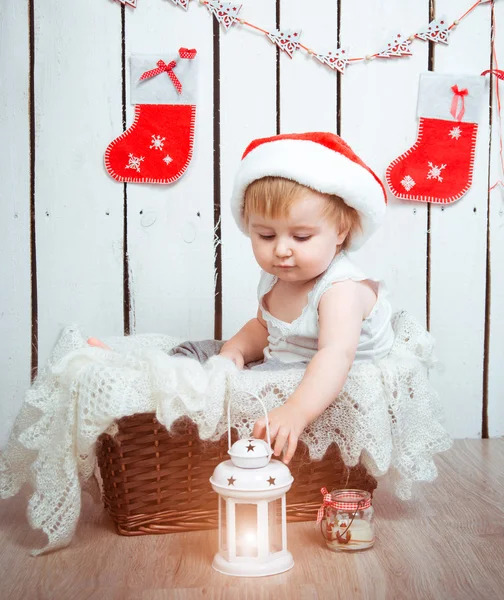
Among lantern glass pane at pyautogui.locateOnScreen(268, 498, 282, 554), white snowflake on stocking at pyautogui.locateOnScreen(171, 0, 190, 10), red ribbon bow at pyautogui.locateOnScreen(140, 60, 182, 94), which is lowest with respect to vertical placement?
lantern glass pane at pyautogui.locateOnScreen(268, 498, 282, 554)

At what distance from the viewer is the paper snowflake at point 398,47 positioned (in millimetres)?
1848

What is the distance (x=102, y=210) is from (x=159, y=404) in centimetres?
79

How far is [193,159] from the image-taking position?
184 centimetres

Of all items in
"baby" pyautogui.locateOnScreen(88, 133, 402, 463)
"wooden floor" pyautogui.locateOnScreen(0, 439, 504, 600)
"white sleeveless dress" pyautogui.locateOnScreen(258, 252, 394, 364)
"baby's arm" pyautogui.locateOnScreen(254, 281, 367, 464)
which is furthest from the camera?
"white sleeveless dress" pyautogui.locateOnScreen(258, 252, 394, 364)

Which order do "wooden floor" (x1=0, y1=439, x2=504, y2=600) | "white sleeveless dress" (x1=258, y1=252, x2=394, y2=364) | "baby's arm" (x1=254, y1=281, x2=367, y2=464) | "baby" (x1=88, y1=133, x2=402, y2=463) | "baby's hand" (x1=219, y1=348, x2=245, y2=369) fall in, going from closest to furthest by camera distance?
"wooden floor" (x1=0, y1=439, x2=504, y2=600), "baby's arm" (x1=254, y1=281, x2=367, y2=464), "baby" (x1=88, y1=133, x2=402, y2=463), "white sleeveless dress" (x1=258, y1=252, x2=394, y2=364), "baby's hand" (x1=219, y1=348, x2=245, y2=369)

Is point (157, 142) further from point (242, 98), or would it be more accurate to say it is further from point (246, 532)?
point (246, 532)

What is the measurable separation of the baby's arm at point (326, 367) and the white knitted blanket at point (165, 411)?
4cm

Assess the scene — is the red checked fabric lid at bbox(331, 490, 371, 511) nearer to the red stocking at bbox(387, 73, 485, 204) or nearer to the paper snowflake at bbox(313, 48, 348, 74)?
the red stocking at bbox(387, 73, 485, 204)

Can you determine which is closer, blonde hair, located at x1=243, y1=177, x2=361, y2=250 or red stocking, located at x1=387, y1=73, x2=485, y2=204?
blonde hair, located at x1=243, y1=177, x2=361, y2=250

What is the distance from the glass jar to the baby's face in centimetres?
40

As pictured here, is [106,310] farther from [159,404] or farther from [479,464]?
[479,464]

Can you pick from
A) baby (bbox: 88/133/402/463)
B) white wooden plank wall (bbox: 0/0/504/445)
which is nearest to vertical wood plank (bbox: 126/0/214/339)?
white wooden plank wall (bbox: 0/0/504/445)

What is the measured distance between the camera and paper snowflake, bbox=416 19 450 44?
72.4 inches

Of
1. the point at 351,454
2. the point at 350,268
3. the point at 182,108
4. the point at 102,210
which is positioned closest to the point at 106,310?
the point at 102,210
